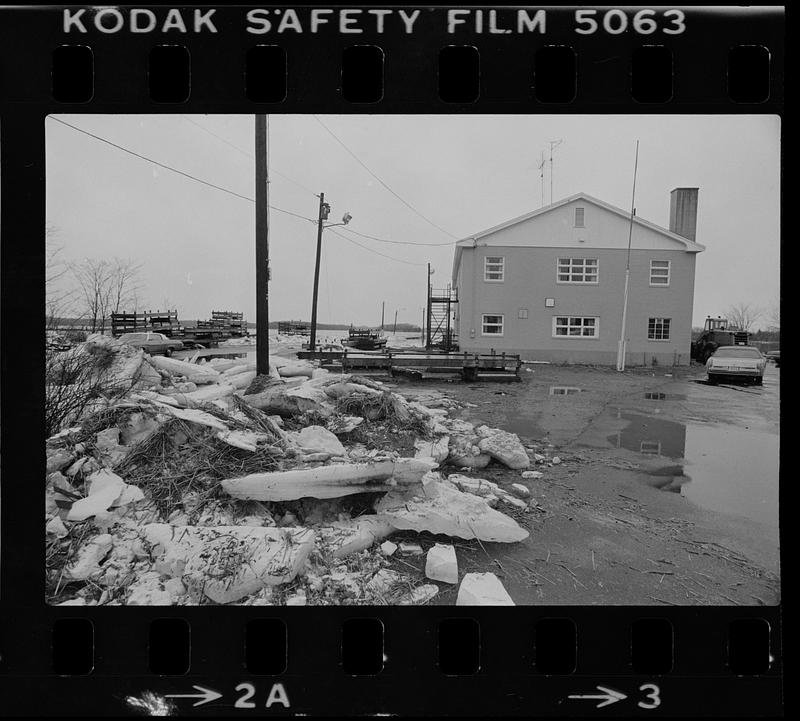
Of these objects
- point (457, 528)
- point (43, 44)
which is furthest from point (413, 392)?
point (43, 44)

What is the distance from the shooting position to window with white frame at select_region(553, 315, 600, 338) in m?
7.79

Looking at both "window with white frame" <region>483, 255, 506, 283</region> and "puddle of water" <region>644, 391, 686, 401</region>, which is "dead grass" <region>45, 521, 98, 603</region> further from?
"puddle of water" <region>644, 391, 686, 401</region>

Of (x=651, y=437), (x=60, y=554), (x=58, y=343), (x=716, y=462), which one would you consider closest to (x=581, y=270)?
(x=651, y=437)

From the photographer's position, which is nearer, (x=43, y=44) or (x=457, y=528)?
(x=43, y=44)

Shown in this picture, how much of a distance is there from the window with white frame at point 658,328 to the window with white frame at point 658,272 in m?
0.94

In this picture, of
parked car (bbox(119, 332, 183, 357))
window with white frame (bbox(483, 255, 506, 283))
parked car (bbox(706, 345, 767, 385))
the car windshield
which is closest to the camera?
parked car (bbox(119, 332, 183, 357))

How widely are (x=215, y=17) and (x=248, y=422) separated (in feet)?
10.5

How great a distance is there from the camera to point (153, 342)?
11.5 ft

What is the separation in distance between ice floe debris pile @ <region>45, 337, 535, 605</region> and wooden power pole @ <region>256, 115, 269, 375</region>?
0.74m

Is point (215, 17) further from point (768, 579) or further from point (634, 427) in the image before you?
point (634, 427)

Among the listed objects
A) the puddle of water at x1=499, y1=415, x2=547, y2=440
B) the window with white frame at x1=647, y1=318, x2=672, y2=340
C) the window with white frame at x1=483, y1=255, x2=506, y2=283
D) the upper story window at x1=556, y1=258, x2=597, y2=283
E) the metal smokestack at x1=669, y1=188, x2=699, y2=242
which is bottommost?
the puddle of water at x1=499, y1=415, x2=547, y2=440
